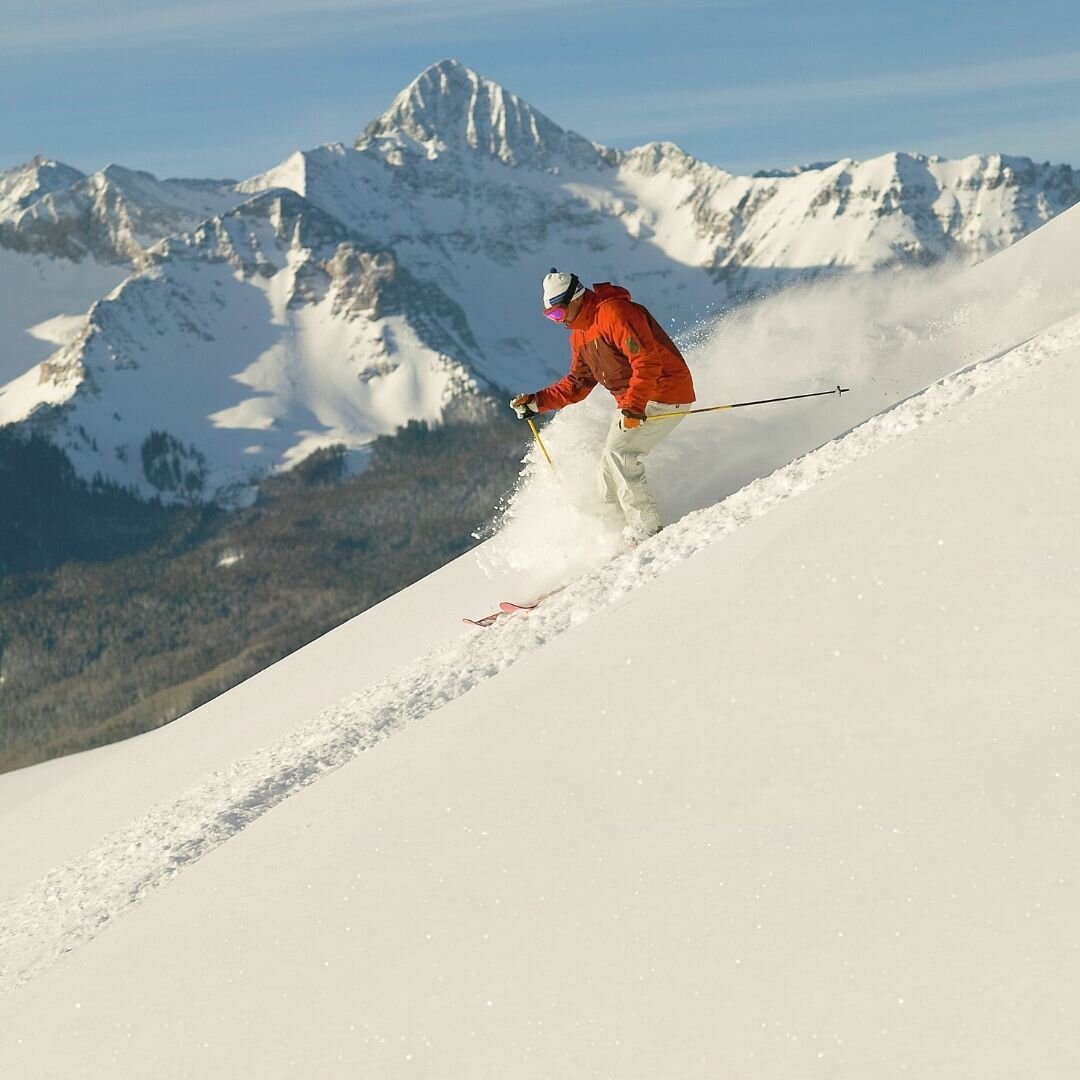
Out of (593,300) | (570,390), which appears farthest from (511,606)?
(593,300)

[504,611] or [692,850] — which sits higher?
[692,850]

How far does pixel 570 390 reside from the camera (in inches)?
572

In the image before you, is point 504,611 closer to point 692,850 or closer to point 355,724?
point 355,724

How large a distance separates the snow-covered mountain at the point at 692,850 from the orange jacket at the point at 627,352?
3201 millimetres

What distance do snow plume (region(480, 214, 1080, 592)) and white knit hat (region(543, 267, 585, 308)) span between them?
238 centimetres

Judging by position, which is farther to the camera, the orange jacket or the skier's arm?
the skier's arm

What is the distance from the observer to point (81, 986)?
7.66m

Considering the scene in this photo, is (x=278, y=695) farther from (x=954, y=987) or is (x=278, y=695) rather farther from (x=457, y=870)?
(x=954, y=987)

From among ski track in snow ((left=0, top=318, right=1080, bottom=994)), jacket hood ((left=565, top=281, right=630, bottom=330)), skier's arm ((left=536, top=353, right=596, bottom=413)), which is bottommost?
ski track in snow ((left=0, top=318, right=1080, bottom=994))

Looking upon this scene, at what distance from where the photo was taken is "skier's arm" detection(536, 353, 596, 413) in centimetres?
1433

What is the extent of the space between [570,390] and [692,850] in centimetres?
837

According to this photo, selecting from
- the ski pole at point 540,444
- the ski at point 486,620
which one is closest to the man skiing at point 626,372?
the ski pole at point 540,444

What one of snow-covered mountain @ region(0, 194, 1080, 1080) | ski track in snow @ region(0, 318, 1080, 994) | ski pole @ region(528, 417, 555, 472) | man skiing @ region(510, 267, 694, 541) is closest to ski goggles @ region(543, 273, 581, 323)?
man skiing @ region(510, 267, 694, 541)

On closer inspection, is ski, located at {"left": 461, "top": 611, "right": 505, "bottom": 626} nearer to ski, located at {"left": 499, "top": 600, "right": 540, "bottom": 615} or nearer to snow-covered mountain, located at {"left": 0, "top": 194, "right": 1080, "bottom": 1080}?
ski, located at {"left": 499, "top": 600, "right": 540, "bottom": 615}
